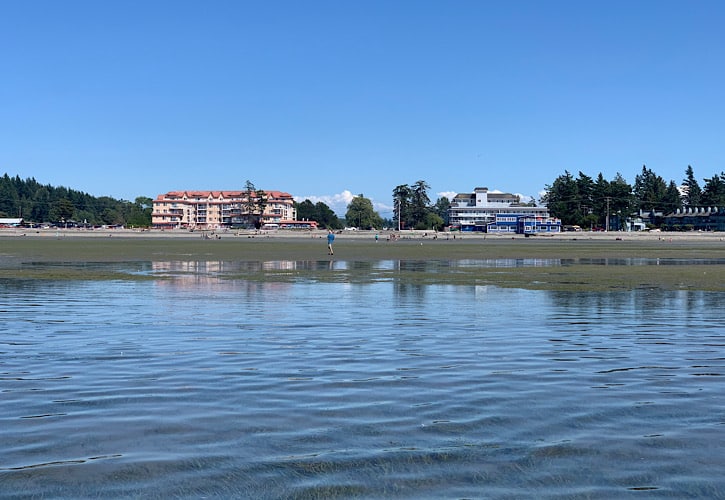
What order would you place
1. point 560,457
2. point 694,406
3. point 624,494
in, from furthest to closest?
point 694,406
point 560,457
point 624,494

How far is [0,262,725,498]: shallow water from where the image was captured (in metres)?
7.39

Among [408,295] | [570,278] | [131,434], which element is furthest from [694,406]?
[570,278]

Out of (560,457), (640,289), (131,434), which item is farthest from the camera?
(640,289)

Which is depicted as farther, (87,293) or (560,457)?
(87,293)

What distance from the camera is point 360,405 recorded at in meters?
10.5

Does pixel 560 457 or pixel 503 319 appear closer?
pixel 560 457

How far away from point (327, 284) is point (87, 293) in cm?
1039

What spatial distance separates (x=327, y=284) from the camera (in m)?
34.2

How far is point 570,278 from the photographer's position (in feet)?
129

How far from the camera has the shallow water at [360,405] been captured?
7.39 meters

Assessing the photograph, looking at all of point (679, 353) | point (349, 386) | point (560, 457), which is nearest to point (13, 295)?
point (349, 386)

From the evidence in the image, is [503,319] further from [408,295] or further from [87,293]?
[87,293]

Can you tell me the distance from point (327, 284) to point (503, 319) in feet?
46.2

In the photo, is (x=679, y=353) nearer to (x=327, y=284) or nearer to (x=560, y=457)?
(x=560, y=457)
